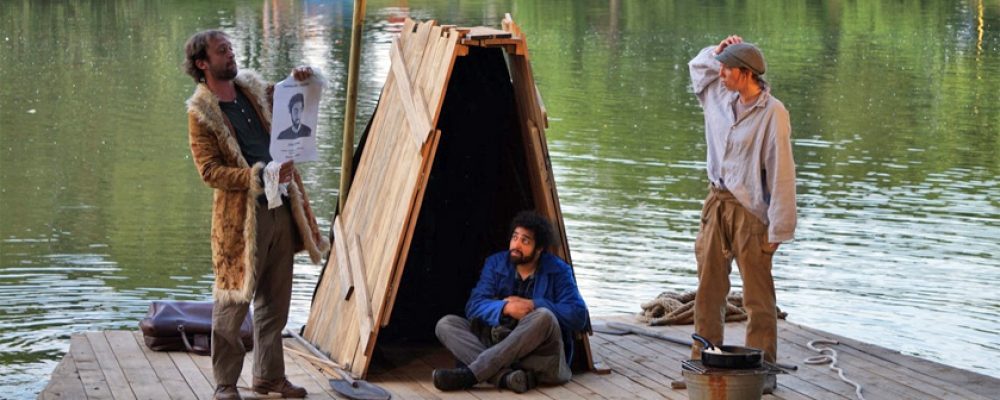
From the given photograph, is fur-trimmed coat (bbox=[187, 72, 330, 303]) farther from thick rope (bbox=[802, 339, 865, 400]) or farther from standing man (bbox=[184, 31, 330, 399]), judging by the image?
thick rope (bbox=[802, 339, 865, 400])

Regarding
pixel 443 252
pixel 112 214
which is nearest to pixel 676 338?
pixel 443 252

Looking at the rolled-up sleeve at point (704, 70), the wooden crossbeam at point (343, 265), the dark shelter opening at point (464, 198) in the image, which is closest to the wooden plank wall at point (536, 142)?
the dark shelter opening at point (464, 198)

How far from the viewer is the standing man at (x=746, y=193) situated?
7184 millimetres

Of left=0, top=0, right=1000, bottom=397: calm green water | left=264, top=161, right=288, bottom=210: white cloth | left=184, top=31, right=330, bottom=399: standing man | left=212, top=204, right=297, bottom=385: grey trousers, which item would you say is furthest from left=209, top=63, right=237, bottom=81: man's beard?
left=0, top=0, right=1000, bottom=397: calm green water

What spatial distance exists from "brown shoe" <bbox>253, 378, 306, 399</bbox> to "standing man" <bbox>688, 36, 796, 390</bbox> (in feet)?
5.73

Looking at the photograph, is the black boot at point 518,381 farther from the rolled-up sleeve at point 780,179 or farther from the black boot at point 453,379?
the rolled-up sleeve at point 780,179

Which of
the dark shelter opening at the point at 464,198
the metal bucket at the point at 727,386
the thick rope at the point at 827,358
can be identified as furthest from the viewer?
the dark shelter opening at the point at 464,198

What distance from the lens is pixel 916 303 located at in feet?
35.7

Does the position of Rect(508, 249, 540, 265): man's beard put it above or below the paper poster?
below

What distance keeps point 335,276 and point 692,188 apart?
7.45 metres

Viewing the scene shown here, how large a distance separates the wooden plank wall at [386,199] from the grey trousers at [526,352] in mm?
425

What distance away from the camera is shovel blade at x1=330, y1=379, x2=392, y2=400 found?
23.9 ft

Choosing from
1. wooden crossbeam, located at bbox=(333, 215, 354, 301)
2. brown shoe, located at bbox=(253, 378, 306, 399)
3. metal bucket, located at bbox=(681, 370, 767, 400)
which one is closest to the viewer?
metal bucket, located at bbox=(681, 370, 767, 400)

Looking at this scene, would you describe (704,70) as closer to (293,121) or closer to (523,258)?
(523,258)
